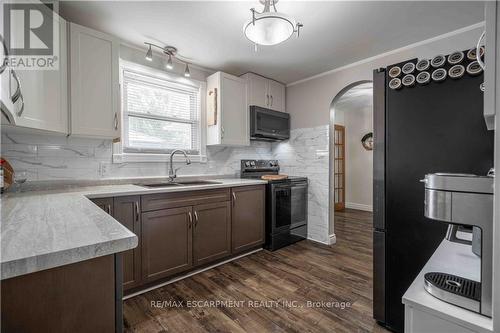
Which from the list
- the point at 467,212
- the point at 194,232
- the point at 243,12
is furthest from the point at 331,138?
the point at 467,212

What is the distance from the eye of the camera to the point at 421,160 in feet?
4.63

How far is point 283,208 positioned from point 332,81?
1971 mm

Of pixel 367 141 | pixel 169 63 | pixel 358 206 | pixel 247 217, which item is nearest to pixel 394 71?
pixel 247 217

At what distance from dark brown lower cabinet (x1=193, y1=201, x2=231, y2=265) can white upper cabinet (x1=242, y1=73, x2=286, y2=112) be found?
5.45 ft

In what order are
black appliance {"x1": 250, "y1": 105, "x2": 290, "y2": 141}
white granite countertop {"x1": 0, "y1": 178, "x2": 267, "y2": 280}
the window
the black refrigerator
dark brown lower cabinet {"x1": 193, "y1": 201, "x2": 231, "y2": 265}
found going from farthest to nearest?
1. black appliance {"x1": 250, "y1": 105, "x2": 290, "y2": 141}
2. the window
3. dark brown lower cabinet {"x1": 193, "y1": 201, "x2": 231, "y2": 265}
4. the black refrigerator
5. white granite countertop {"x1": 0, "y1": 178, "x2": 267, "y2": 280}

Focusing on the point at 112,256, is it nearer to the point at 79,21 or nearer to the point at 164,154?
the point at 164,154

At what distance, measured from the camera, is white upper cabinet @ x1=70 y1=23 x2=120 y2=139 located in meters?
1.90

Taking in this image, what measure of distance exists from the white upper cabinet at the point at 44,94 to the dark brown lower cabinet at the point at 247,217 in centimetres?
177

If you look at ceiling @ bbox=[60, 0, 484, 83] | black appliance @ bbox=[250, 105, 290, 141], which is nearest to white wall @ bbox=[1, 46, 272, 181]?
ceiling @ bbox=[60, 0, 484, 83]

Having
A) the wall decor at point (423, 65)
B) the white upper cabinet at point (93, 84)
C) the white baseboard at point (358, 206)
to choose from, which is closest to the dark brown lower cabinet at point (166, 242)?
the white upper cabinet at point (93, 84)

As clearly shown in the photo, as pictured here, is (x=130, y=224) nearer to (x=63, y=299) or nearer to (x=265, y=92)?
(x=63, y=299)

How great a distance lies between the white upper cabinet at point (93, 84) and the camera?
1.90m

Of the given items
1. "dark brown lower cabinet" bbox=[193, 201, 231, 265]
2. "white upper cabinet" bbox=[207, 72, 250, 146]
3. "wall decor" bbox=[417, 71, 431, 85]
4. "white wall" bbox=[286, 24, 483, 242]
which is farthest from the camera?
"white upper cabinet" bbox=[207, 72, 250, 146]

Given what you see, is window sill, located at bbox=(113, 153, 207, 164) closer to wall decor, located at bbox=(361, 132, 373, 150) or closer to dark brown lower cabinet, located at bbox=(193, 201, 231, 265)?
dark brown lower cabinet, located at bbox=(193, 201, 231, 265)
